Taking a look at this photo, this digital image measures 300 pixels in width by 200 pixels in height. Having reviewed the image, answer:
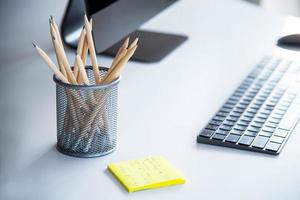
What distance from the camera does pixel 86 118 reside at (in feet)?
3.09

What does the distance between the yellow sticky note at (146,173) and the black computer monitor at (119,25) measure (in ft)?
1.28

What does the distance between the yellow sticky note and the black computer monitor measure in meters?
0.39

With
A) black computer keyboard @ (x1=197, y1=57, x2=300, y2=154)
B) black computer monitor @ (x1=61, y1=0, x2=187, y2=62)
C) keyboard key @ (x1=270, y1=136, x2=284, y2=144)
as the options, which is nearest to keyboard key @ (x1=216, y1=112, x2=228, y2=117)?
black computer keyboard @ (x1=197, y1=57, x2=300, y2=154)

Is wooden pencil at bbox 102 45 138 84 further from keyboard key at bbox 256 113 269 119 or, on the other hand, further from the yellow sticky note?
keyboard key at bbox 256 113 269 119

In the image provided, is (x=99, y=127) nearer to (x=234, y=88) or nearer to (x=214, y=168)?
(x=214, y=168)

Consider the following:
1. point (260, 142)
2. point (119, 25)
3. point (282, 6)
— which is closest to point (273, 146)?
point (260, 142)

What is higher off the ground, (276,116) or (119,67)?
(119,67)

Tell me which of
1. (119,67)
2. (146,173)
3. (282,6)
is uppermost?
(119,67)

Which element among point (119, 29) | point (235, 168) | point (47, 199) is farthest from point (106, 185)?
point (119, 29)

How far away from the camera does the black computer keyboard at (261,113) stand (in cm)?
101

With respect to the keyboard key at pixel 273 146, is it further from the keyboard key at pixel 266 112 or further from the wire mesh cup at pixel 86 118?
the wire mesh cup at pixel 86 118

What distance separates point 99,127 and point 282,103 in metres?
0.37

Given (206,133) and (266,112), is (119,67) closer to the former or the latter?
(206,133)

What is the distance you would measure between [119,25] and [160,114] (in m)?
0.29
